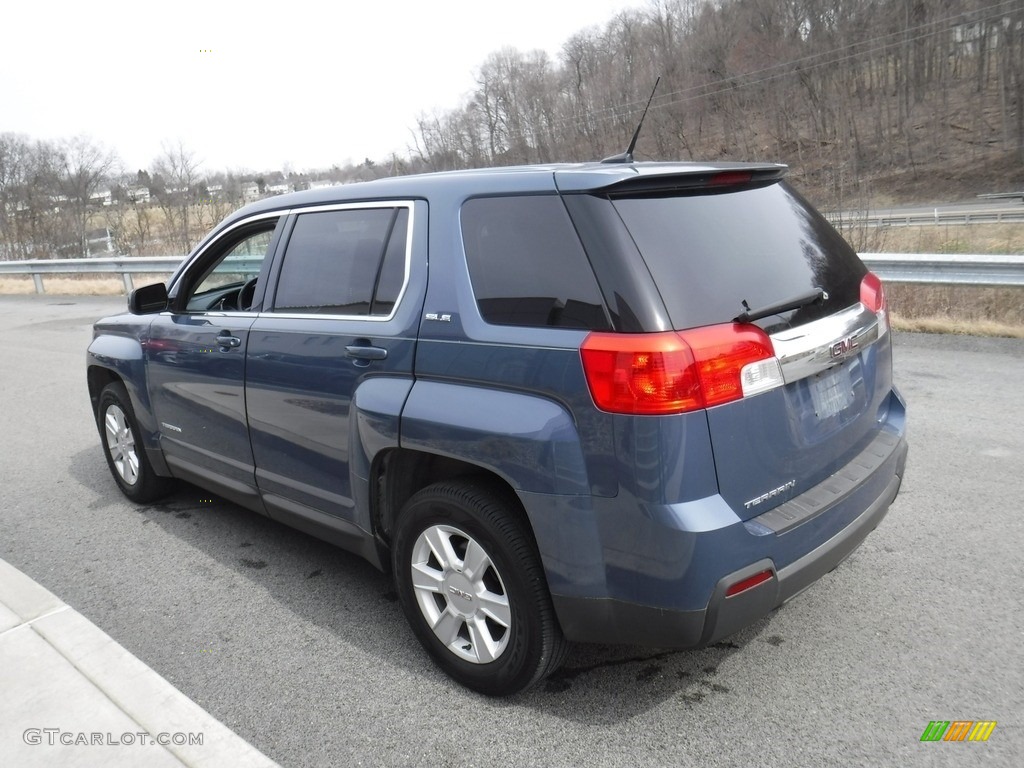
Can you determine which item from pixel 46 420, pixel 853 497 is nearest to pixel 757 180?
pixel 853 497

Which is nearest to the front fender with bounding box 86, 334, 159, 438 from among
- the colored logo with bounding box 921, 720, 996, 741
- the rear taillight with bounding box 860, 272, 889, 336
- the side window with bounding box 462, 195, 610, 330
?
the side window with bounding box 462, 195, 610, 330

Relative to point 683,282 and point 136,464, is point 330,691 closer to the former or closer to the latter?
point 683,282

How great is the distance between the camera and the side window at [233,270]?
4207 millimetres

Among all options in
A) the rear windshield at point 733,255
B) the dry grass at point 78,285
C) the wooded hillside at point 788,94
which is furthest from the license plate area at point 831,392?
the wooded hillside at point 788,94

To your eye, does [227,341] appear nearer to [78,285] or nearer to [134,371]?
[134,371]

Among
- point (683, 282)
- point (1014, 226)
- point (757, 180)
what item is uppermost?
point (757, 180)

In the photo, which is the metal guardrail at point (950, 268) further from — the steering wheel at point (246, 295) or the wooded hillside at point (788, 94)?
the wooded hillside at point (788, 94)

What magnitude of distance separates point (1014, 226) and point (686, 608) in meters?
23.9

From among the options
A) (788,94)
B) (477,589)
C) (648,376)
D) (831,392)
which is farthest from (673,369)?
(788,94)

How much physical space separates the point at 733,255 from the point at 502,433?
1004mm

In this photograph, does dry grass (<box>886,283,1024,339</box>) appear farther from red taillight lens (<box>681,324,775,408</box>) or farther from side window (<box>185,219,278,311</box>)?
side window (<box>185,219,278,311</box>)

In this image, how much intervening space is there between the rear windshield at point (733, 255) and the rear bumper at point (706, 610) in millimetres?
704

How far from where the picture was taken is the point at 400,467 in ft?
10.4

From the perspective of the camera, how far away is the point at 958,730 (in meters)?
2.55
